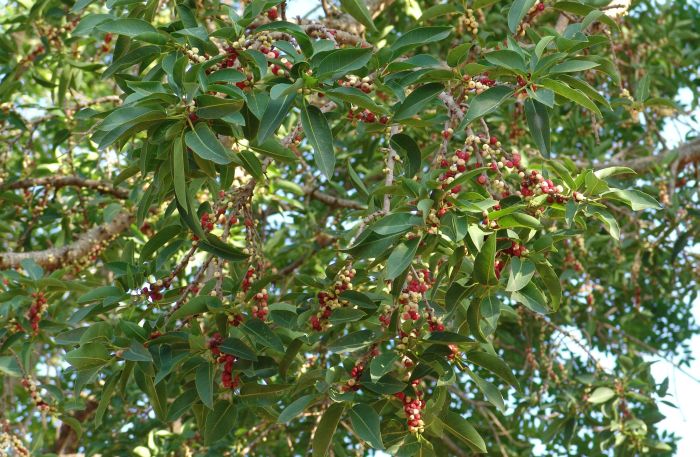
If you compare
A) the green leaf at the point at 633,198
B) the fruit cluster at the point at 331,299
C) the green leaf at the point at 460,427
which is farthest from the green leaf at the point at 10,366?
the green leaf at the point at 633,198

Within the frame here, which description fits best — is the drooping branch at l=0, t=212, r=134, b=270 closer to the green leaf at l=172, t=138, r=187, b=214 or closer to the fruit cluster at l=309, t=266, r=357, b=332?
the fruit cluster at l=309, t=266, r=357, b=332

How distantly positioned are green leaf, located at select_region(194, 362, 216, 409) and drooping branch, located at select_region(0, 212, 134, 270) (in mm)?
1458

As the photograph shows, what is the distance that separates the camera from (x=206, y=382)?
1.91 metres

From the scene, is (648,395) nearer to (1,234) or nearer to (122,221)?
(122,221)

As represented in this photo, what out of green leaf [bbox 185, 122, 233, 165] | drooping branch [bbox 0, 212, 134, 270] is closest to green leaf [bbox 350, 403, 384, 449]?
green leaf [bbox 185, 122, 233, 165]

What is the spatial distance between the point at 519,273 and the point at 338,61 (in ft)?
1.65

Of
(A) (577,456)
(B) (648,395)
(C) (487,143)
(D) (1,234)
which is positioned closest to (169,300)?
(C) (487,143)

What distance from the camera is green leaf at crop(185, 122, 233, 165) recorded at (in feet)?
5.37

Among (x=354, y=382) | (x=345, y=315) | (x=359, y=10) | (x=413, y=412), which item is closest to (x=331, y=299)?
(x=345, y=315)

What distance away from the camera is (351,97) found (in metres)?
1.69

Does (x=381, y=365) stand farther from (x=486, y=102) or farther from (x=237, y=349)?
(x=486, y=102)

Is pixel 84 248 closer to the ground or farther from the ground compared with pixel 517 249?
farther from the ground

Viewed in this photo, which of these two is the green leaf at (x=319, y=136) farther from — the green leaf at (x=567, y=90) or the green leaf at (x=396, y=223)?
the green leaf at (x=567, y=90)

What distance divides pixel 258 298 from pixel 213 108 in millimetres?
556
